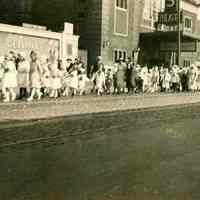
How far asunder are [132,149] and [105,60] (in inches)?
746

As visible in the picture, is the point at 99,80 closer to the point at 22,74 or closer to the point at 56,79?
the point at 56,79

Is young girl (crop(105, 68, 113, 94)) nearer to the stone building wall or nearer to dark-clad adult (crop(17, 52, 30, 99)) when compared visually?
dark-clad adult (crop(17, 52, 30, 99))

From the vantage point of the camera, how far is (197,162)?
766cm

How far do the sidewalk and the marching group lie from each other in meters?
1.10

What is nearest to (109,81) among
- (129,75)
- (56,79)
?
(129,75)

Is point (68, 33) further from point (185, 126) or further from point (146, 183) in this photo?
point (146, 183)

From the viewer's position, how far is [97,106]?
55.5 feet

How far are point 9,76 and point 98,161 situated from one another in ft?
28.3

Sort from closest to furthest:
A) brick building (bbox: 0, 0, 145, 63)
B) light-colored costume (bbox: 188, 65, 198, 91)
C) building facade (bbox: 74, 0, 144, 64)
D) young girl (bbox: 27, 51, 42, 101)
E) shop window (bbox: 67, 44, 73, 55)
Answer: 1. young girl (bbox: 27, 51, 42, 101)
2. shop window (bbox: 67, 44, 73, 55)
3. light-colored costume (bbox: 188, 65, 198, 91)
4. building facade (bbox: 74, 0, 144, 64)
5. brick building (bbox: 0, 0, 145, 63)

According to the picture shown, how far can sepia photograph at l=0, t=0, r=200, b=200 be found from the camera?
6.24 m

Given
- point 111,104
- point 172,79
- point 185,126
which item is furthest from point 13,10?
point 185,126

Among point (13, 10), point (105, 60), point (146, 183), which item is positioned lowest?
point (146, 183)

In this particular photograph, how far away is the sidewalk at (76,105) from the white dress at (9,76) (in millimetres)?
792

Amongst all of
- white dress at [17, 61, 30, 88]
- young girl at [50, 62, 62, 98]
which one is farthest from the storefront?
white dress at [17, 61, 30, 88]
